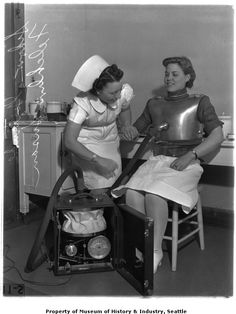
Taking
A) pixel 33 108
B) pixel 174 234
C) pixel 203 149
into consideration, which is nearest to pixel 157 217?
pixel 174 234

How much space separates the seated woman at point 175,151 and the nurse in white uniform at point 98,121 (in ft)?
0.50

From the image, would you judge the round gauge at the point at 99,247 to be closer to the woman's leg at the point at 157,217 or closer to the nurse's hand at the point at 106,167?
the woman's leg at the point at 157,217

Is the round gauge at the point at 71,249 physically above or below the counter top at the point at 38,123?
below

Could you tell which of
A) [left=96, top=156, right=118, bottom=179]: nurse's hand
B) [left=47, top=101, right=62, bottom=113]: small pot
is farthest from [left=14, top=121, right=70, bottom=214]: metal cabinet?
[left=96, top=156, right=118, bottom=179]: nurse's hand

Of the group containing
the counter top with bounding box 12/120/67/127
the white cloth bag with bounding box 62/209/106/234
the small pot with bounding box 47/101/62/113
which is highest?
the small pot with bounding box 47/101/62/113

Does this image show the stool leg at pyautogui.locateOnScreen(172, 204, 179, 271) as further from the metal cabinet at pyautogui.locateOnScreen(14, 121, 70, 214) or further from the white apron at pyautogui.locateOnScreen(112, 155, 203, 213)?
the metal cabinet at pyautogui.locateOnScreen(14, 121, 70, 214)

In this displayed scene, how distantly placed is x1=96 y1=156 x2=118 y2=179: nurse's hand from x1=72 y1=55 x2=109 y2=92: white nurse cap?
0.36m

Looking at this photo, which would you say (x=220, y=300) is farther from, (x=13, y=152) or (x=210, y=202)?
(x=13, y=152)

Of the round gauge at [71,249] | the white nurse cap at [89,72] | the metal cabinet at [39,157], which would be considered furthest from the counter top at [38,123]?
the round gauge at [71,249]

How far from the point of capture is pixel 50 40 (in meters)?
2.77

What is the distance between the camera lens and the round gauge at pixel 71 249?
1.74 metres

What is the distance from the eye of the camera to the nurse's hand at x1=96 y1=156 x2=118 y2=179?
5.98 feet

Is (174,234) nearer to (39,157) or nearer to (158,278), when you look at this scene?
(158,278)

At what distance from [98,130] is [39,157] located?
58cm
